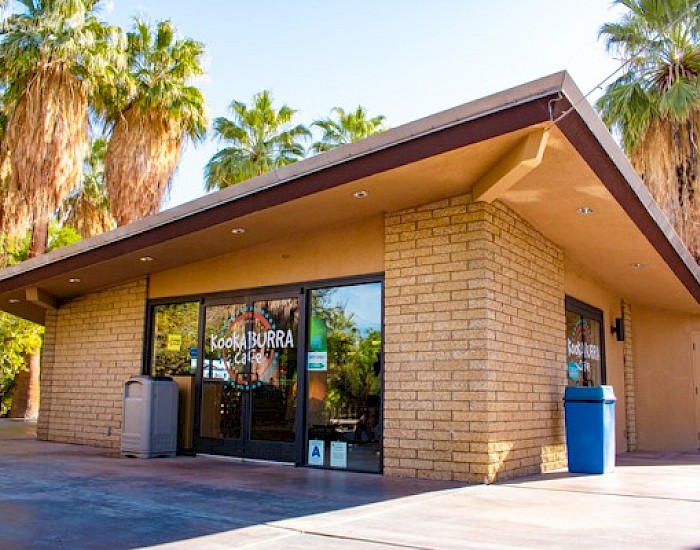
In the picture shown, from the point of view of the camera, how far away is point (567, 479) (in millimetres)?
8891

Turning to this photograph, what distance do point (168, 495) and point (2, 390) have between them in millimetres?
21860

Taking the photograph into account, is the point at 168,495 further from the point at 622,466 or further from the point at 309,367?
the point at 622,466

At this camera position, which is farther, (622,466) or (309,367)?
(622,466)

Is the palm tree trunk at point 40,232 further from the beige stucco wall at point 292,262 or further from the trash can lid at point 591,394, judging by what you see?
the trash can lid at point 591,394

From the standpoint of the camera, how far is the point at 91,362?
13234mm

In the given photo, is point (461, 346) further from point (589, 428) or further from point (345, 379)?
point (589, 428)

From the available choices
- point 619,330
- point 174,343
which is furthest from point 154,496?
Answer: point 619,330

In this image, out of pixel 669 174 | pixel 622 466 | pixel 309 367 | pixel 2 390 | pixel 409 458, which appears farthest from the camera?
pixel 2 390

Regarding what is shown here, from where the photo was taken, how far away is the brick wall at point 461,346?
8508 millimetres

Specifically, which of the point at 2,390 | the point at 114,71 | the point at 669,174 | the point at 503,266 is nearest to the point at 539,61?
the point at 503,266

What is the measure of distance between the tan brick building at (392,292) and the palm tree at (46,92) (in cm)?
553

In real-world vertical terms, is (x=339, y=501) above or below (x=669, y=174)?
below

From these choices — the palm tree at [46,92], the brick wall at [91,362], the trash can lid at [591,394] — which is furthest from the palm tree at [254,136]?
the trash can lid at [591,394]

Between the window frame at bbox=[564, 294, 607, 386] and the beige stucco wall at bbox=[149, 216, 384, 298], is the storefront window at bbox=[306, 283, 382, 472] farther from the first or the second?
the window frame at bbox=[564, 294, 607, 386]
